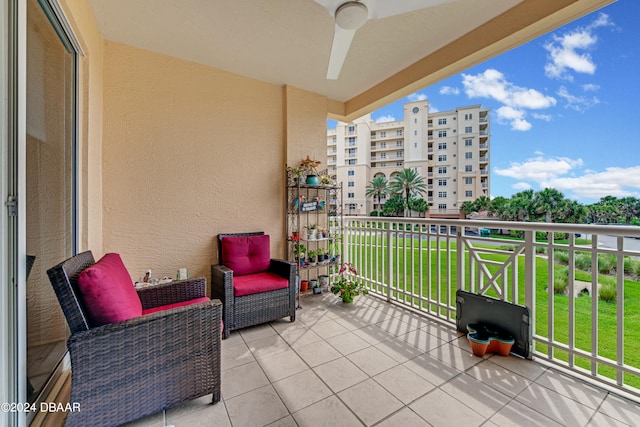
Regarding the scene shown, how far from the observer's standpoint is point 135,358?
1.30 m

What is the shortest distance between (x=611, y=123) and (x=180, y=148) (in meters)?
12.2

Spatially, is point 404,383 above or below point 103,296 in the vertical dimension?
below

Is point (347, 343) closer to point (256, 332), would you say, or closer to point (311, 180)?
point (256, 332)

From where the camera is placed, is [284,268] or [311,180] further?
[311,180]

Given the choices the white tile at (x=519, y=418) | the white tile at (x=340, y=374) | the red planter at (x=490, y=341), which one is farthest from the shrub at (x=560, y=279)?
the white tile at (x=340, y=374)

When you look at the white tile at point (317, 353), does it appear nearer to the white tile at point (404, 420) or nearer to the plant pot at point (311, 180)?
the white tile at point (404, 420)

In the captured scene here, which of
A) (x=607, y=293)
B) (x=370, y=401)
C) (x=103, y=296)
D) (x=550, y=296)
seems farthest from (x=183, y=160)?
(x=607, y=293)

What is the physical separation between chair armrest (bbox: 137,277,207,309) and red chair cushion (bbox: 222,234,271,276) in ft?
2.00

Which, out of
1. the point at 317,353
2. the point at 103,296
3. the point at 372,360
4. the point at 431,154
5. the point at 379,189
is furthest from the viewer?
the point at 431,154

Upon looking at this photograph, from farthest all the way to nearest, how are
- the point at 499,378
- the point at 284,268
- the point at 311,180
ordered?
1. the point at 311,180
2. the point at 284,268
3. the point at 499,378

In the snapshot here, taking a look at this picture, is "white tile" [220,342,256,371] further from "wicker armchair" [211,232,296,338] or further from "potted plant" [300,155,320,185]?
"potted plant" [300,155,320,185]

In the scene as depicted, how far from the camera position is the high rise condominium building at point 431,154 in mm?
19516

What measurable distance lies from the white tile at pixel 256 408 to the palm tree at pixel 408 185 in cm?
1904

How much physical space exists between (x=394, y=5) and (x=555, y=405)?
8.60 ft
